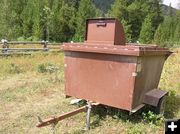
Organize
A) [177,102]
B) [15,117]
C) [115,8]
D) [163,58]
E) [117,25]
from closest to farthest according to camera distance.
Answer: [117,25], [15,117], [163,58], [177,102], [115,8]

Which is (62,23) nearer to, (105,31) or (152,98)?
(105,31)

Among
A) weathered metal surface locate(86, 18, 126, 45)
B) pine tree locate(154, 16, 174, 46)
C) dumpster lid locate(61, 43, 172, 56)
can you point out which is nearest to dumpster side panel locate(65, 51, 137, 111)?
dumpster lid locate(61, 43, 172, 56)

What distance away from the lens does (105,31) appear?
5727 millimetres

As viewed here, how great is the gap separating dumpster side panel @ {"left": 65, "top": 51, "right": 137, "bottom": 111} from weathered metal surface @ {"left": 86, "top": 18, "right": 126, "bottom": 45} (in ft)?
1.27

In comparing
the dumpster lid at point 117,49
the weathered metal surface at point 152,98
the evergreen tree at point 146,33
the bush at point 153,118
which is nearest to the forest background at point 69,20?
the evergreen tree at point 146,33

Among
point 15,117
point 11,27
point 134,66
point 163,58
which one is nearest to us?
point 134,66

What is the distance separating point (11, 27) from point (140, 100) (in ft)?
91.9

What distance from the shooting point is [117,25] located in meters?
5.60

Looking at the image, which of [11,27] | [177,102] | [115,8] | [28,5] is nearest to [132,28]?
[115,8]

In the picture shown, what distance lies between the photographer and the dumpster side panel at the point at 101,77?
5277mm

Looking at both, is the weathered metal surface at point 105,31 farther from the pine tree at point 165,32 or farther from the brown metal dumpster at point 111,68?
the pine tree at point 165,32

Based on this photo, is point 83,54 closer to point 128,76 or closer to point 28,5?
point 128,76

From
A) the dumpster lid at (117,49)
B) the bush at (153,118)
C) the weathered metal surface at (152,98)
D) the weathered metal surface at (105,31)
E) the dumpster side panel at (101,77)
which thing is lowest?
the bush at (153,118)

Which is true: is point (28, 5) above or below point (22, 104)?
above
